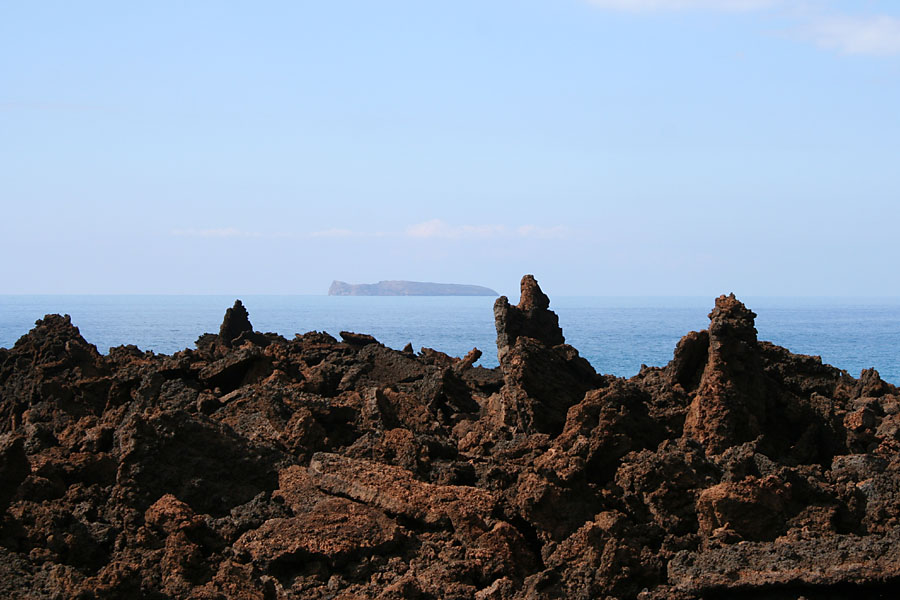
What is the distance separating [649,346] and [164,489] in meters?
45.0

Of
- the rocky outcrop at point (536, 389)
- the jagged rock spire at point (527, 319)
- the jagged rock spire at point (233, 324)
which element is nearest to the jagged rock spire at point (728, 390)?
the rocky outcrop at point (536, 389)

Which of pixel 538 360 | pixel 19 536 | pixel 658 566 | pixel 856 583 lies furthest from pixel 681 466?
pixel 19 536

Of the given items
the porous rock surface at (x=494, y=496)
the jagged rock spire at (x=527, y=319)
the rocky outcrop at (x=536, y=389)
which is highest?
the jagged rock spire at (x=527, y=319)

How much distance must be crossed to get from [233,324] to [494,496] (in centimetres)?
1541

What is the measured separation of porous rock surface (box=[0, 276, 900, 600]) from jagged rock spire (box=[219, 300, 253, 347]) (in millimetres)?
10296

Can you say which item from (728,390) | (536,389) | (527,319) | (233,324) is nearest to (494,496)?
(536,389)

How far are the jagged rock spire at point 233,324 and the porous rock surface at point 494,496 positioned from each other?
33.8 ft

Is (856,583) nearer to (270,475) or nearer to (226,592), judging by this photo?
(226,592)

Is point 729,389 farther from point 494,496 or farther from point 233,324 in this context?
point 233,324

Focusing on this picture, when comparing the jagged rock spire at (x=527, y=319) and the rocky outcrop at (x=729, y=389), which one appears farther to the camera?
the jagged rock spire at (x=527, y=319)

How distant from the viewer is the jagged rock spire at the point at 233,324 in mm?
21469

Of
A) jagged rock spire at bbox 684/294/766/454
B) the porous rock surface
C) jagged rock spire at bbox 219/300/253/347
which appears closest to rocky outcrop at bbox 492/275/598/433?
the porous rock surface

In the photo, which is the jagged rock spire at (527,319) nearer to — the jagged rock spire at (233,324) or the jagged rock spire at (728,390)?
the jagged rock spire at (728,390)

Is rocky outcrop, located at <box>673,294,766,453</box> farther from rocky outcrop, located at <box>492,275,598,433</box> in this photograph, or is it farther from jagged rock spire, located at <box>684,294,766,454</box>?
rocky outcrop, located at <box>492,275,598,433</box>
